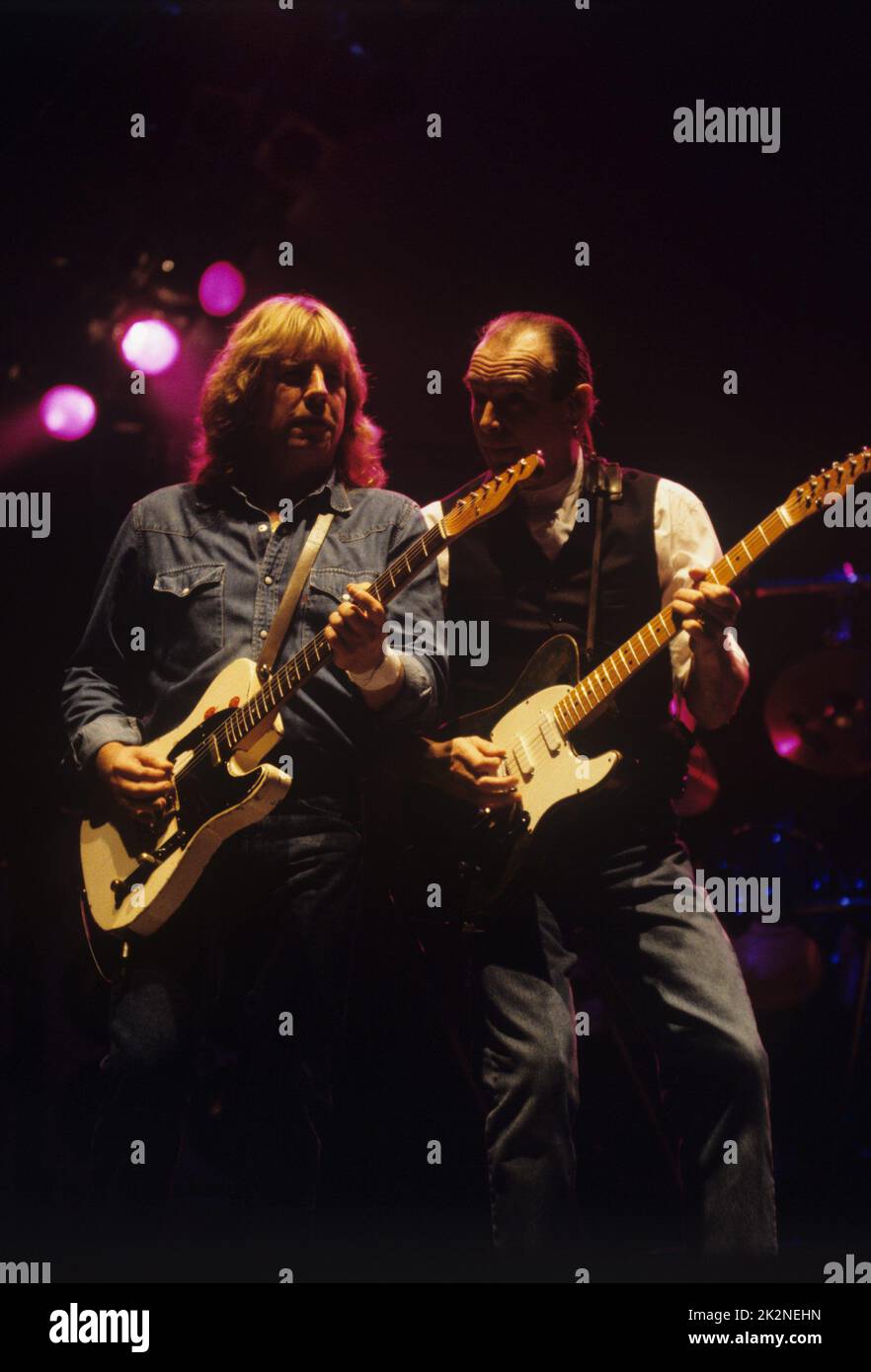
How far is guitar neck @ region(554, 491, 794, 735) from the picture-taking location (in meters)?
2.90

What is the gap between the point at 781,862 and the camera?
477 cm

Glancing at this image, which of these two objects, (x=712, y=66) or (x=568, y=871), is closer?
(x=568, y=871)

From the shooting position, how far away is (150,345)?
160 inches

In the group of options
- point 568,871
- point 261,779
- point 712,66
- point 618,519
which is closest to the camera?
point 261,779

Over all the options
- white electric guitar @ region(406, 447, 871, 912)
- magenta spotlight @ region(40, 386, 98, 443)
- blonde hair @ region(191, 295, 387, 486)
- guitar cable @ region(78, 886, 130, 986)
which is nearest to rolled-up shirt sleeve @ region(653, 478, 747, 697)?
white electric guitar @ region(406, 447, 871, 912)

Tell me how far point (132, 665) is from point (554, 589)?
1130 mm

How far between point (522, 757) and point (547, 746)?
7 centimetres

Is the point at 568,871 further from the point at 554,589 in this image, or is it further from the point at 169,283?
the point at 169,283

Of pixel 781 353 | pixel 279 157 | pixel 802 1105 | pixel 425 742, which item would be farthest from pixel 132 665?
pixel 802 1105

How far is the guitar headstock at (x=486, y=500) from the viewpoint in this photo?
293cm

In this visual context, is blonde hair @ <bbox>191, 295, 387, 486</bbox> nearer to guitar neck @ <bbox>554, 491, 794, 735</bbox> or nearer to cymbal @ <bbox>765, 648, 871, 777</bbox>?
guitar neck @ <bbox>554, 491, 794, 735</bbox>

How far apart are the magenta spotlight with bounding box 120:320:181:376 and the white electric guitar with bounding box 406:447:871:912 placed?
1.72 meters

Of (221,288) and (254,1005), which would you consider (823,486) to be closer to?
(254,1005)

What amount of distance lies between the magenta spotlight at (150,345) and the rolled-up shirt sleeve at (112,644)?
922mm
